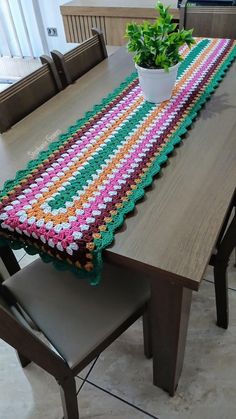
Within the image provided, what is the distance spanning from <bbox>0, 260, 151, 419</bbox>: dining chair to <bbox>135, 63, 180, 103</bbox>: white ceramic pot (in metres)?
0.63

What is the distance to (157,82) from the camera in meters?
1.13

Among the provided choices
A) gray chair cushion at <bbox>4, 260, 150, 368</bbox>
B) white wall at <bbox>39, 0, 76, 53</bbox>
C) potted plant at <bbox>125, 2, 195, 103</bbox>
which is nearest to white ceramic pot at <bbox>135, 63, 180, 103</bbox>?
Answer: potted plant at <bbox>125, 2, 195, 103</bbox>

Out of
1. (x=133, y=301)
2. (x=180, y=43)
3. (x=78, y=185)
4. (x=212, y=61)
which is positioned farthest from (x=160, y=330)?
(x=212, y=61)

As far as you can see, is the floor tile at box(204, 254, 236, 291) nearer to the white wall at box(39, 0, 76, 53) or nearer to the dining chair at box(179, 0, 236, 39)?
the dining chair at box(179, 0, 236, 39)

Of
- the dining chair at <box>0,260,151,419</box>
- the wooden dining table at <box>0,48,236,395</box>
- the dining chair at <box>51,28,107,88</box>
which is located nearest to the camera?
the wooden dining table at <box>0,48,236,395</box>

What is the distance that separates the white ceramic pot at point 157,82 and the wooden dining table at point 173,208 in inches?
6.0

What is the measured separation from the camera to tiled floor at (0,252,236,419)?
110 centimetres

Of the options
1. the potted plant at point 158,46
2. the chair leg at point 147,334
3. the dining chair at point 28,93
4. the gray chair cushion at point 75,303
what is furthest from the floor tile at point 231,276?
the dining chair at point 28,93

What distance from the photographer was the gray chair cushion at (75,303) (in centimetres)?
87

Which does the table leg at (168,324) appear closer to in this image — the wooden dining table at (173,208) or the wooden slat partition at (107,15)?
the wooden dining table at (173,208)

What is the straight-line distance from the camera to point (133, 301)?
0.95 m

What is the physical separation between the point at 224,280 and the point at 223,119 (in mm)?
548

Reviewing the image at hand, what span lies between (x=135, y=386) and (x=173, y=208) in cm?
73

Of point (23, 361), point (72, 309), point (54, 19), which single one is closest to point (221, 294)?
point (72, 309)
